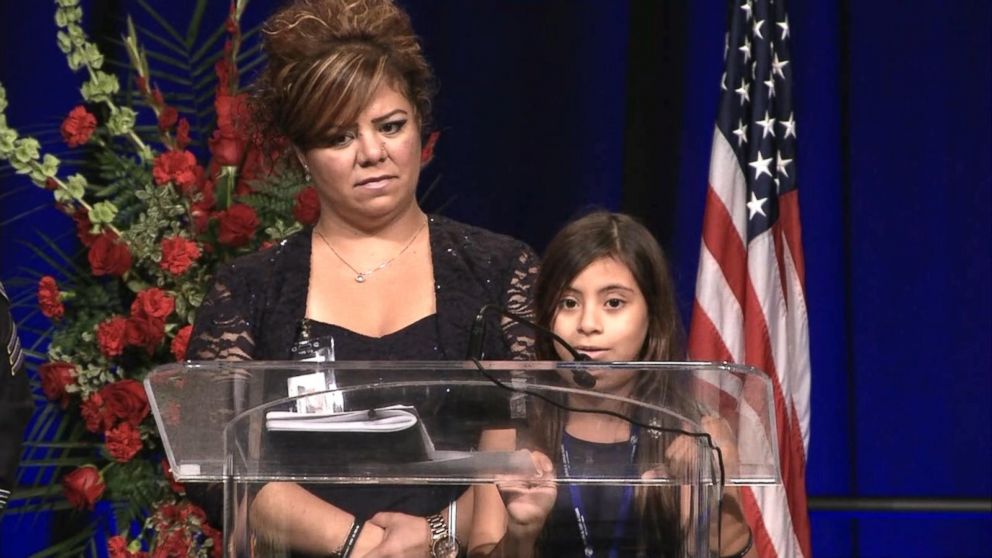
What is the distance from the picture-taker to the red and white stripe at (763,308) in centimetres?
357

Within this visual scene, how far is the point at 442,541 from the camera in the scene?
5.58 feet

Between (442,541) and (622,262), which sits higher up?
(622,262)

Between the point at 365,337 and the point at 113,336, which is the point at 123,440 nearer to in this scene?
the point at 113,336

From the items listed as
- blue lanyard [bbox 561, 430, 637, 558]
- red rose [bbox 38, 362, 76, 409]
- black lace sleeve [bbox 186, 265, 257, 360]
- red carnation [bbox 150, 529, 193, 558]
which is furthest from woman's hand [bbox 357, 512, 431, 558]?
red rose [bbox 38, 362, 76, 409]

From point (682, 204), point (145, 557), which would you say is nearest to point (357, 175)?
point (145, 557)

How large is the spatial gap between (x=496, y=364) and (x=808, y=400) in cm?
212

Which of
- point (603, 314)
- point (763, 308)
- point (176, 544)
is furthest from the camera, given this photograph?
point (763, 308)

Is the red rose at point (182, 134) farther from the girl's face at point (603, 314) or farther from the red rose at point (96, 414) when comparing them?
the girl's face at point (603, 314)

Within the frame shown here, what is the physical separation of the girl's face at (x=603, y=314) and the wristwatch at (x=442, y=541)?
0.62 m

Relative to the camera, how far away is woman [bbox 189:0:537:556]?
2.42 meters

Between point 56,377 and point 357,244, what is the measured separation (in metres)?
1.06

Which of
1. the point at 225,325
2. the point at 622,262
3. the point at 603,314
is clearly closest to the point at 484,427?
the point at 603,314

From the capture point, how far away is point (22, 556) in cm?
411

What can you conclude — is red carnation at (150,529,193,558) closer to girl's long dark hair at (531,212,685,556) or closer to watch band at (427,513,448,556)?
girl's long dark hair at (531,212,685,556)
